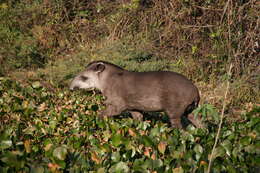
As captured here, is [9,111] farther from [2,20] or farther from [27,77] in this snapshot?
[2,20]

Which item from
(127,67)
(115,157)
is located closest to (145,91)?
(115,157)

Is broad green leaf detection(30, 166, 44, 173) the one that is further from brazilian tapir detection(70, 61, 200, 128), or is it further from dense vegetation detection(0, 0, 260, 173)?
brazilian tapir detection(70, 61, 200, 128)

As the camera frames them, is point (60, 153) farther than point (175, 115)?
No

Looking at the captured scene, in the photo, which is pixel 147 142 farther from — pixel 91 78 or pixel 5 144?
pixel 91 78

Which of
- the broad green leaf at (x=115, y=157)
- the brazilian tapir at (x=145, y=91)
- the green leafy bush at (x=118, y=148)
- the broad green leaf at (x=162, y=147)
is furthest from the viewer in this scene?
the brazilian tapir at (x=145, y=91)

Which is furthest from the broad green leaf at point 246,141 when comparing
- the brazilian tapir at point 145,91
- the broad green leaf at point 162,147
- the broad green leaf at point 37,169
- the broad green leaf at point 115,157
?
the broad green leaf at point 37,169

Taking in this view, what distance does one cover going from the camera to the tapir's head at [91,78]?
7.81m

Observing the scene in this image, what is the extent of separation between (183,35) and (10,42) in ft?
17.6

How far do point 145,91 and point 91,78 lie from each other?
1421 mm

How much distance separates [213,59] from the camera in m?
10.4

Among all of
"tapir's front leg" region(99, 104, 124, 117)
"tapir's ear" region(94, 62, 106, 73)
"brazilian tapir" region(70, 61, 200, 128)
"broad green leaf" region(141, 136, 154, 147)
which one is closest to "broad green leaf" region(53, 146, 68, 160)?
"broad green leaf" region(141, 136, 154, 147)

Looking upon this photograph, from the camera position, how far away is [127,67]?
10602 millimetres

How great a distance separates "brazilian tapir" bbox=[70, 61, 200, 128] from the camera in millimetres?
6727

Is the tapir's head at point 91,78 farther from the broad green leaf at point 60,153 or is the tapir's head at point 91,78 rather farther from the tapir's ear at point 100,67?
the broad green leaf at point 60,153
